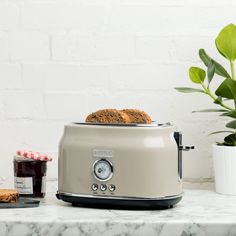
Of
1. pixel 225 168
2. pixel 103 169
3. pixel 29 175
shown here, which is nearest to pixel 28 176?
pixel 29 175

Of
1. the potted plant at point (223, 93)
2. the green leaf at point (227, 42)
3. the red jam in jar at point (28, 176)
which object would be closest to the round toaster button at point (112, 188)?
the red jam in jar at point (28, 176)

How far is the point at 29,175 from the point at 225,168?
61 centimetres

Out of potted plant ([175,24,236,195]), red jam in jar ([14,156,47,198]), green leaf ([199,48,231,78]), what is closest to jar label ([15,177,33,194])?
red jam in jar ([14,156,47,198])

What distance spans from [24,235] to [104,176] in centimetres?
26

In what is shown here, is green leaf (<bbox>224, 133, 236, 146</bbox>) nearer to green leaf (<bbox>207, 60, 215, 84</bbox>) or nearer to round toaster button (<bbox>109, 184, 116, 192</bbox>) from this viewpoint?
green leaf (<bbox>207, 60, 215, 84</bbox>)

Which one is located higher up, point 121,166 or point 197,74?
point 197,74

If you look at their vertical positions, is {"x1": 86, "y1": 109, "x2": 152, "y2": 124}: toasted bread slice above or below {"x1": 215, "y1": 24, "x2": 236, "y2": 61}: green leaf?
below

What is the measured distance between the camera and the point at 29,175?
5.81ft

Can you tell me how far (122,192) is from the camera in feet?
5.18

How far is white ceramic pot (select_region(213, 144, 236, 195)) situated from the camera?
193 cm

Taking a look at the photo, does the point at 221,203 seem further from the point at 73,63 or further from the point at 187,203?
the point at 73,63

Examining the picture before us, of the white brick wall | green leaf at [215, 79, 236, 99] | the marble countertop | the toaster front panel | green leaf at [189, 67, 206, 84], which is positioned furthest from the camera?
the white brick wall

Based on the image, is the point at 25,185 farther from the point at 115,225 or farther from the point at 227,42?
the point at 227,42

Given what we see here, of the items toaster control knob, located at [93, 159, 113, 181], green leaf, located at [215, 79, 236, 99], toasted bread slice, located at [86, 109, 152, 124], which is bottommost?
toaster control knob, located at [93, 159, 113, 181]
